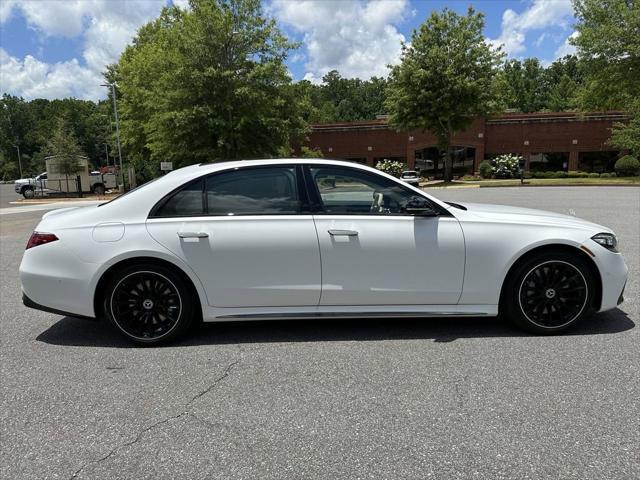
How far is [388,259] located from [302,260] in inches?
28.6

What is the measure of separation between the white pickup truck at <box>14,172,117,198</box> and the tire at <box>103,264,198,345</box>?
35427 mm

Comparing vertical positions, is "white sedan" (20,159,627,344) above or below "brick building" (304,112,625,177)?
below

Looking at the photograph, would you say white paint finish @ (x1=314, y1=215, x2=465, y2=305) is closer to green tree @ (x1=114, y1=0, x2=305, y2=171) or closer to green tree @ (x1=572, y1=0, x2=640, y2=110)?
green tree @ (x1=114, y1=0, x2=305, y2=171)

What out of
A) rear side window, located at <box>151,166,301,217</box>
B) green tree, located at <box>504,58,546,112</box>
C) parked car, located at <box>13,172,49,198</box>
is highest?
green tree, located at <box>504,58,546,112</box>

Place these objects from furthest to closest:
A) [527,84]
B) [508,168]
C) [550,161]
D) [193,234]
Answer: [527,84], [550,161], [508,168], [193,234]

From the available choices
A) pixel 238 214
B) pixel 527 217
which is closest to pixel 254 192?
pixel 238 214

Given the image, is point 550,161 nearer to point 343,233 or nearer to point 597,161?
point 597,161

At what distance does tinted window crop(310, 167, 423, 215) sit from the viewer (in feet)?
14.0

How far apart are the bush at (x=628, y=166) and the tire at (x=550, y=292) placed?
4364cm

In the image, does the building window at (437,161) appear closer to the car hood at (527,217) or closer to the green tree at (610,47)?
the green tree at (610,47)

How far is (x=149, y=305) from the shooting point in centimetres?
421

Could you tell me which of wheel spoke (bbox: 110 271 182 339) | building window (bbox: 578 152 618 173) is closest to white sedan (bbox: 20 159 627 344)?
wheel spoke (bbox: 110 271 182 339)

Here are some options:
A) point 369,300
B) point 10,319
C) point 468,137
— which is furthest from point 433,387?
point 468,137

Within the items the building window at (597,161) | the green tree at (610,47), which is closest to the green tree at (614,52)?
the green tree at (610,47)
